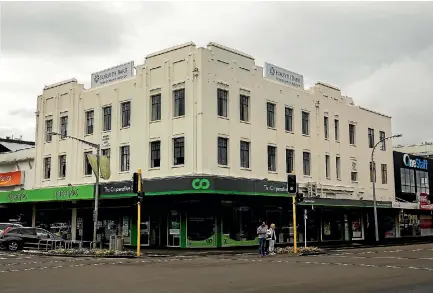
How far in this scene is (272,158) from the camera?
122 ft

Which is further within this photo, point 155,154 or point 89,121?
point 89,121

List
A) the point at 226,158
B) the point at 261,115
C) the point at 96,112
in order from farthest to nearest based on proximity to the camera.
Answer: the point at 96,112 < the point at 261,115 < the point at 226,158

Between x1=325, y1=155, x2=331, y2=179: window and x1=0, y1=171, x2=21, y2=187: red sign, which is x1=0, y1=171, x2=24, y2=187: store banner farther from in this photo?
x1=325, y1=155, x2=331, y2=179: window

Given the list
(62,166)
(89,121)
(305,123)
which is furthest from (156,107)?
(305,123)

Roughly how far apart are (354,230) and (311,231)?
250 inches

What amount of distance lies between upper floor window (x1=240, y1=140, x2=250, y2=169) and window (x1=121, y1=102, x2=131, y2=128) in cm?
804

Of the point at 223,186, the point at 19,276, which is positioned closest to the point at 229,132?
the point at 223,186

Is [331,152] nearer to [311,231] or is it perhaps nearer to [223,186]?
[311,231]

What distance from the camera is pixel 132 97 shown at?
→ 36469 mm

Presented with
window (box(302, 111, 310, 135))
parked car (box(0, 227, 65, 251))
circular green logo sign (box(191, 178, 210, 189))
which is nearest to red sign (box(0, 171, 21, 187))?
parked car (box(0, 227, 65, 251))

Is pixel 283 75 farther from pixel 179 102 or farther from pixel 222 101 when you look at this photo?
pixel 179 102

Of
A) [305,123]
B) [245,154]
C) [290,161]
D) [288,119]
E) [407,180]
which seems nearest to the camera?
[245,154]

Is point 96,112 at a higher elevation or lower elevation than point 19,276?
higher

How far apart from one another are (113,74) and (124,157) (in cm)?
640
